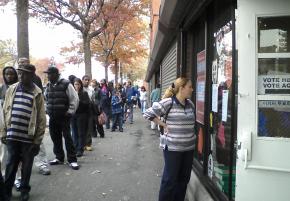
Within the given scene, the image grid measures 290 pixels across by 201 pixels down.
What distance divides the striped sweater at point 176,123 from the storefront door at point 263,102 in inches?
54.9

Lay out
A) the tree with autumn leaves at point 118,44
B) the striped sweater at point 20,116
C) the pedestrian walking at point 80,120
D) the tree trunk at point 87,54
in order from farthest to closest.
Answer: the tree with autumn leaves at point 118,44
the tree trunk at point 87,54
the pedestrian walking at point 80,120
the striped sweater at point 20,116

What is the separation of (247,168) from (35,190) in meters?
3.92

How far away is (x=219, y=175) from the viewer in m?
5.43

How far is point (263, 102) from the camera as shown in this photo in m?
3.77

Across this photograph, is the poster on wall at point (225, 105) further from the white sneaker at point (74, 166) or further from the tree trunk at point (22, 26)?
the tree trunk at point (22, 26)

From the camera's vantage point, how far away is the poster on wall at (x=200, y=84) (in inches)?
258

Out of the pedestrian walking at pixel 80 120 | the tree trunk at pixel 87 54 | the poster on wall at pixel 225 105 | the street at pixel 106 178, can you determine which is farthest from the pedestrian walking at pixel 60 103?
the tree trunk at pixel 87 54

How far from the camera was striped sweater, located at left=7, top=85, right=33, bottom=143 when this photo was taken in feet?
19.2

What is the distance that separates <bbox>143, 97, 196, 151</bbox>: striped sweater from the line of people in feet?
5.55

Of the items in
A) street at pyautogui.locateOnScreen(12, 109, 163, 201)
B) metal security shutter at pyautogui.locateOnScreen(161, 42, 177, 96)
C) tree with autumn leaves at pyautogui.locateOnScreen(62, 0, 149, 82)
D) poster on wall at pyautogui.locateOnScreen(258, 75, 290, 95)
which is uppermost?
tree with autumn leaves at pyautogui.locateOnScreen(62, 0, 149, 82)

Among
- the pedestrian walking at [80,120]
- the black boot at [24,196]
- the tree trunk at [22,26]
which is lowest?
the black boot at [24,196]

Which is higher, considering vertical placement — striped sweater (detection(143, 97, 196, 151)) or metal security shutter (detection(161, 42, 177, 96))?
metal security shutter (detection(161, 42, 177, 96))

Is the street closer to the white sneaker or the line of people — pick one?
the white sneaker

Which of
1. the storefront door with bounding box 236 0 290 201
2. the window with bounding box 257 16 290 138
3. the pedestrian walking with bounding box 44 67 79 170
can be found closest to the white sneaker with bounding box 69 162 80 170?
the pedestrian walking with bounding box 44 67 79 170
